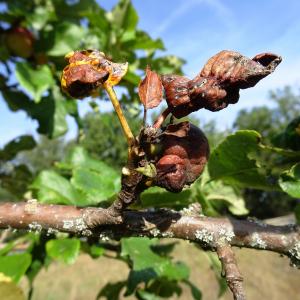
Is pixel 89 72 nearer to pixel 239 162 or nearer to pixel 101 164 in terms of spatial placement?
pixel 239 162

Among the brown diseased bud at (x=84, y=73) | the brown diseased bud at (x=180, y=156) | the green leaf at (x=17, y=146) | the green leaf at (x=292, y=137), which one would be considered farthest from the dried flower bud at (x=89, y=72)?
the green leaf at (x=17, y=146)

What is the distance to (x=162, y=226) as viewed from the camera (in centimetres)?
81

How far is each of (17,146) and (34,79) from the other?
45 centimetres

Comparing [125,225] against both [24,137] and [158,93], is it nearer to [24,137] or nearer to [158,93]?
[158,93]

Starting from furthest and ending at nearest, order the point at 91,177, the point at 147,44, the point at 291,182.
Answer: the point at 147,44 → the point at 91,177 → the point at 291,182

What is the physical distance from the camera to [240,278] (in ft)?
2.25

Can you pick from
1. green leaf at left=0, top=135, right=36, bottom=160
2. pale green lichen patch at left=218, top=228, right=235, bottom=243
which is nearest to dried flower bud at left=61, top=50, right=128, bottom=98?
pale green lichen patch at left=218, top=228, right=235, bottom=243

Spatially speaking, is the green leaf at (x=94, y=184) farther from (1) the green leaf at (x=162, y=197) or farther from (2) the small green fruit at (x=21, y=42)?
(2) the small green fruit at (x=21, y=42)

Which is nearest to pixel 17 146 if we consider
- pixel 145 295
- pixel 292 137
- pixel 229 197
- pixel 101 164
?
pixel 101 164

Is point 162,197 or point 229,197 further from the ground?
point 162,197

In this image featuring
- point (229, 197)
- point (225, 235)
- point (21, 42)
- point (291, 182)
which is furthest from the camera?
point (21, 42)

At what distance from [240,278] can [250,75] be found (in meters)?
0.31

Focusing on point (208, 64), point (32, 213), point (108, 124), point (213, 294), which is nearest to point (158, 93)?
point (208, 64)

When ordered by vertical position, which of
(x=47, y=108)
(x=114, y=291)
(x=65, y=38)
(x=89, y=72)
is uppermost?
(x=65, y=38)
